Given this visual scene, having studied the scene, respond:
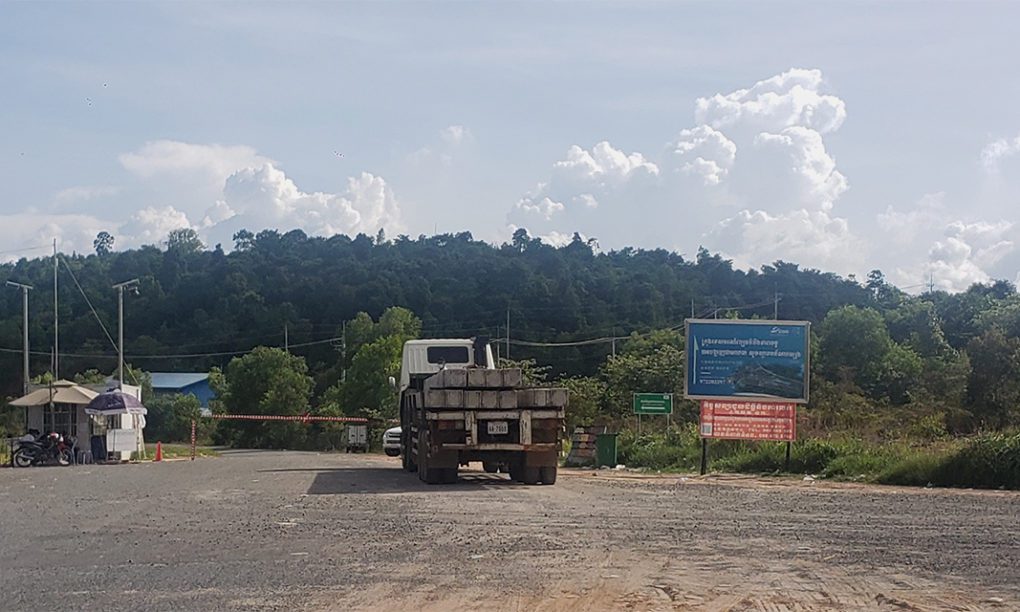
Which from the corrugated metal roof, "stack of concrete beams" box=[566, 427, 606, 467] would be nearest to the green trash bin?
"stack of concrete beams" box=[566, 427, 606, 467]

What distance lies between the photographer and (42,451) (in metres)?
33.8

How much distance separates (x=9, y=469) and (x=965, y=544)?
27.5m

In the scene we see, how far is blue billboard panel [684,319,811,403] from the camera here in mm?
26391

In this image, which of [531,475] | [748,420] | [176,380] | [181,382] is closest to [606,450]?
[748,420]

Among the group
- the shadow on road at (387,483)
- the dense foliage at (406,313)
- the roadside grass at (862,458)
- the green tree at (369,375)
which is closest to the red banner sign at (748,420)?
the roadside grass at (862,458)

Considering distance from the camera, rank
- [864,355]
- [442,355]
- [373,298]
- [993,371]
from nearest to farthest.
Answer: [442,355] → [993,371] → [864,355] → [373,298]

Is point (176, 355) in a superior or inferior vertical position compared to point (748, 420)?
inferior

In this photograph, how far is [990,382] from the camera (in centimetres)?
5588

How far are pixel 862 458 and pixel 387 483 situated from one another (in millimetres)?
10126

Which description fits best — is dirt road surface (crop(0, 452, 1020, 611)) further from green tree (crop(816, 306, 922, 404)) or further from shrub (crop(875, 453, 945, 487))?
green tree (crop(816, 306, 922, 404))

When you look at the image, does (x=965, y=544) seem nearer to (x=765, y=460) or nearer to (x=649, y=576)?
(x=649, y=576)

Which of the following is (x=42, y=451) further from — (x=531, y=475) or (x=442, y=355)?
(x=531, y=475)

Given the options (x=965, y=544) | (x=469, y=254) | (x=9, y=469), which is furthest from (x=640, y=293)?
(x=965, y=544)

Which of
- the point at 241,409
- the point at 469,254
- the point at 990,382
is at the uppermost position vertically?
the point at 469,254
